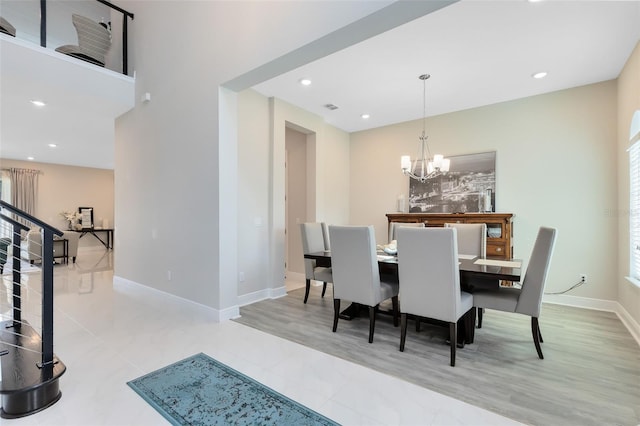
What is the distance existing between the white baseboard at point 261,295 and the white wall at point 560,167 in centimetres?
346

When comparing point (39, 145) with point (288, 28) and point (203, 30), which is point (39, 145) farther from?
point (288, 28)

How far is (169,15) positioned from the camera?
3.94m

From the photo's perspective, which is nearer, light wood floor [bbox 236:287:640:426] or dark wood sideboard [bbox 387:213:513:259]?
light wood floor [bbox 236:287:640:426]

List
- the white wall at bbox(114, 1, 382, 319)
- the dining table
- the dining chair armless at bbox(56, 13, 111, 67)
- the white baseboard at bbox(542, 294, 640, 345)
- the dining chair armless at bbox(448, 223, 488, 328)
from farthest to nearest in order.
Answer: the dining chair armless at bbox(56, 13, 111, 67), the dining chair armless at bbox(448, 223, 488, 328), the white baseboard at bbox(542, 294, 640, 345), the white wall at bbox(114, 1, 382, 319), the dining table

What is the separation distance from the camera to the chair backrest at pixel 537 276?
240cm

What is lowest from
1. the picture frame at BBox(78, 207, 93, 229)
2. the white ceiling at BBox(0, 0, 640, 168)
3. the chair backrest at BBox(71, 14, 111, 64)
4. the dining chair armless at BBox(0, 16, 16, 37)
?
the picture frame at BBox(78, 207, 93, 229)

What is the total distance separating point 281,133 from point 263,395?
3501mm

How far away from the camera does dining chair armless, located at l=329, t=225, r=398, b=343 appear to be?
279cm

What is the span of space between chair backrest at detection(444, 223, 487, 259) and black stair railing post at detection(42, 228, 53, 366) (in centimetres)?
387

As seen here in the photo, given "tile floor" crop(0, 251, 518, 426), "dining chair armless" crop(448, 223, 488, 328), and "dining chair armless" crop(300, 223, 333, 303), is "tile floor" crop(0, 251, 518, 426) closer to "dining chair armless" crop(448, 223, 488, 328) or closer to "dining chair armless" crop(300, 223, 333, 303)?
"dining chair armless" crop(300, 223, 333, 303)

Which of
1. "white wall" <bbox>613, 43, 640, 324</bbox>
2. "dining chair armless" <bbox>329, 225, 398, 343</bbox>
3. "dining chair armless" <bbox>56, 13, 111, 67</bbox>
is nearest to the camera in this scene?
"dining chair armless" <bbox>329, 225, 398, 343</bbox>

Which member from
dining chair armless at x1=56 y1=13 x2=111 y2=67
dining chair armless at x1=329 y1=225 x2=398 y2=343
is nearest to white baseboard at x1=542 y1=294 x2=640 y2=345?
dining chair armless at x1=329 y1=225 x2=398 y2=343

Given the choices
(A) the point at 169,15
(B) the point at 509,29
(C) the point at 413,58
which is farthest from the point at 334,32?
(A) the point at 169,15

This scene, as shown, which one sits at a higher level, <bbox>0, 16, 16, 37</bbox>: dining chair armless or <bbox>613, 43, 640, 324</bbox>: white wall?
<bbox>0, 16, 16, 37</bbox>: dining chair armless
